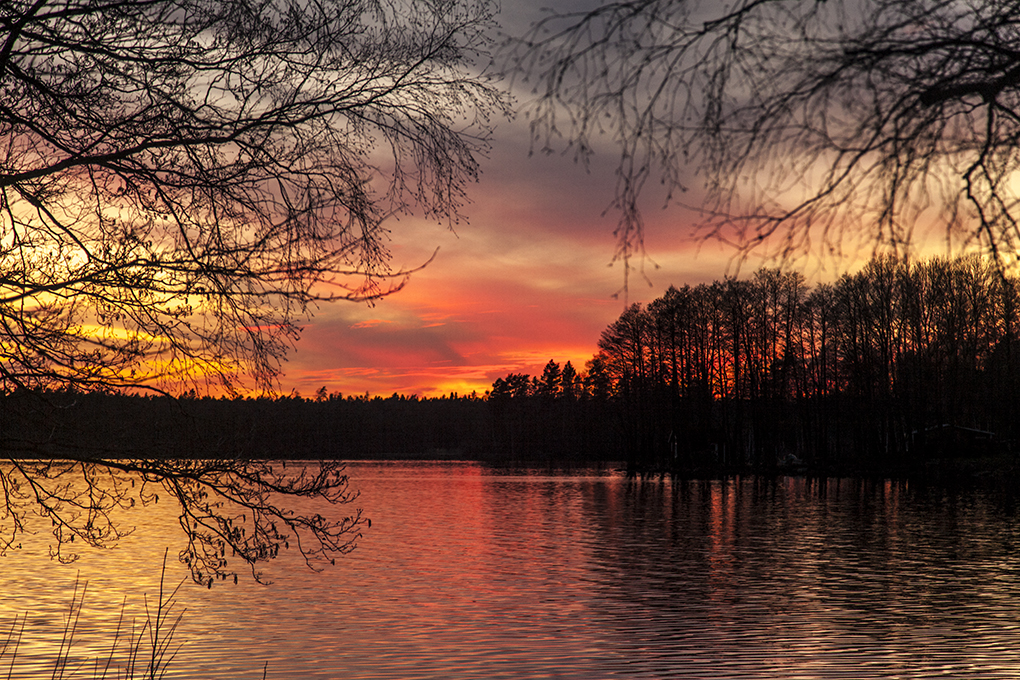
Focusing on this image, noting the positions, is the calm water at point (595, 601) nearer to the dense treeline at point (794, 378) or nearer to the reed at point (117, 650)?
the reed at point (117, 650)

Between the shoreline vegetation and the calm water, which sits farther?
the shoreline vegetation

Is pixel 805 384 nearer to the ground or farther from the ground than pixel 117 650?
farther from the ground

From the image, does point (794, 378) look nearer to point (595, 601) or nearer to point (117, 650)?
point (595, 601)

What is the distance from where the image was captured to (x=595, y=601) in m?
20.4

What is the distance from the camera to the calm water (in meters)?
14.8

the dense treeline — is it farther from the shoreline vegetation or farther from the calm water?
the calm water

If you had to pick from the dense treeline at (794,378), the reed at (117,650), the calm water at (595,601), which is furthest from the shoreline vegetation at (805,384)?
the reed at (117,650)

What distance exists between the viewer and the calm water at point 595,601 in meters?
14.8

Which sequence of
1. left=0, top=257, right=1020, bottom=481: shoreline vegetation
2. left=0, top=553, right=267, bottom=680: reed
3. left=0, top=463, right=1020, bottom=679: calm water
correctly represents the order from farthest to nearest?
1. left=0, top=257, right=1020, bottom=481: shoreline vegetation
2. left=0, top=463, right=1020, bottom=679: calm water
3. left=0, top=553, right=267, bottom=680: reed

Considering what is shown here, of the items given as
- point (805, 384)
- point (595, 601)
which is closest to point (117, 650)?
point (595, 601)

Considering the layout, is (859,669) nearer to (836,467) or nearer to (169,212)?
(169,212)

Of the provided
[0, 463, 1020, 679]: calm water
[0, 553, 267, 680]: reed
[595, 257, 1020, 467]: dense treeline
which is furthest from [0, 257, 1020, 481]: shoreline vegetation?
[0, 553, 267, 680]: reed

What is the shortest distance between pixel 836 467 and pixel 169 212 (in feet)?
228

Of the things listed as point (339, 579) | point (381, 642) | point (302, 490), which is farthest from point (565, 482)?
point (302, 490)
